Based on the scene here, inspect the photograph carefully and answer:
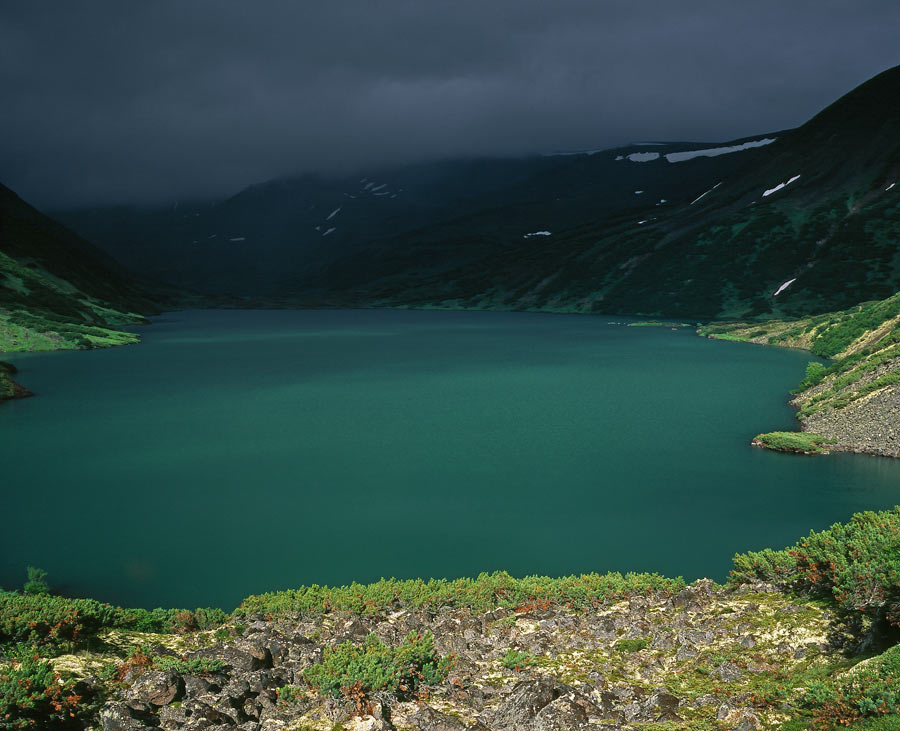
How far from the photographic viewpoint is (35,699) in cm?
1012

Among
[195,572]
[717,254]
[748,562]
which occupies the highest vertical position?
[717,254]

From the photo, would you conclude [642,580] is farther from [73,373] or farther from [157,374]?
[73,373]

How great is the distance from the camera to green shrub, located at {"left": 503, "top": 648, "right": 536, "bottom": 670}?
12.6 metres

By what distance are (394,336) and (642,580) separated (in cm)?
9803

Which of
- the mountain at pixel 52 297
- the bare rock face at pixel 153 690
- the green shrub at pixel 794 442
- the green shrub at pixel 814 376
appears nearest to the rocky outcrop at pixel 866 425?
the green shrub at pixel 794 442

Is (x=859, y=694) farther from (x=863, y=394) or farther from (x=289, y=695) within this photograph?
(x=863, y=394)

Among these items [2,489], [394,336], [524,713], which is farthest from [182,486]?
[394,336]

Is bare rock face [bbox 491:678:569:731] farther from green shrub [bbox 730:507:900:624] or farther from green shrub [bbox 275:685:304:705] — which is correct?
green shrub [bbox 730:507:900:624]

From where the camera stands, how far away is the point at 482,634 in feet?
46.5

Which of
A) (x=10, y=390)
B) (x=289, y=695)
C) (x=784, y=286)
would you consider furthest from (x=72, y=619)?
(x=784, y=286)

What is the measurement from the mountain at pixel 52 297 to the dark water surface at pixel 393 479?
2925 centimetres

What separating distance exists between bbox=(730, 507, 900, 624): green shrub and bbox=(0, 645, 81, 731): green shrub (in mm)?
13230

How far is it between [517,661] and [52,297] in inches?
4898

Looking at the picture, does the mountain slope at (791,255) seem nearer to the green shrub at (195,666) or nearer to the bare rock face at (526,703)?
the bare rock face at (526,703)
